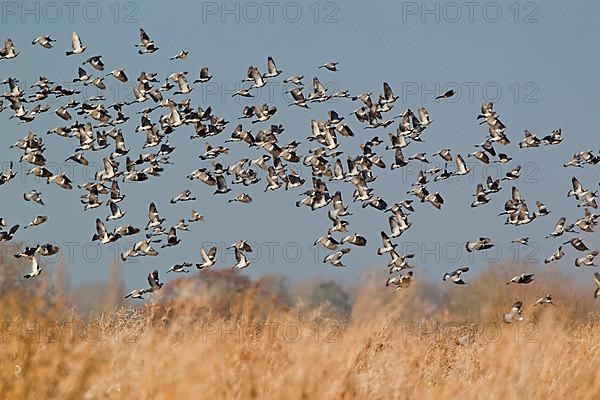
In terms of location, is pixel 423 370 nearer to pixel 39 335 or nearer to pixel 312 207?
pixel 39 335

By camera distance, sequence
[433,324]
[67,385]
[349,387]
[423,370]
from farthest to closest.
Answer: [433,324] < [423,370] < [349,387] < [67,385]

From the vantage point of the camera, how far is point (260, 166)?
23031mm

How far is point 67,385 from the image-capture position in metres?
9.04

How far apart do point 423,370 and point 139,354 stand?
3.72 metres

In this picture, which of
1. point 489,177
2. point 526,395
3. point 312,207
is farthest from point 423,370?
point 489,177

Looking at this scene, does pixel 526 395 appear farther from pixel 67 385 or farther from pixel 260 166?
pixel 260 166

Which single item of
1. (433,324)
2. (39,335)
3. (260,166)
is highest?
(260,166)

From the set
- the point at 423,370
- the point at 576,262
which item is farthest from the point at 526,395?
the point at 576,262

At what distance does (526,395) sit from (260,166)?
12741 mm

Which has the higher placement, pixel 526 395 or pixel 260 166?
pixel 260 166

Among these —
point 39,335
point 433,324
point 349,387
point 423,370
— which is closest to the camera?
point 349,387

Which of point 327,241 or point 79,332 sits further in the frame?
point 327,241

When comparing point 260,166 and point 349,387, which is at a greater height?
point 260,166

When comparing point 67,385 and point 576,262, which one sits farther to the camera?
point 576,262
